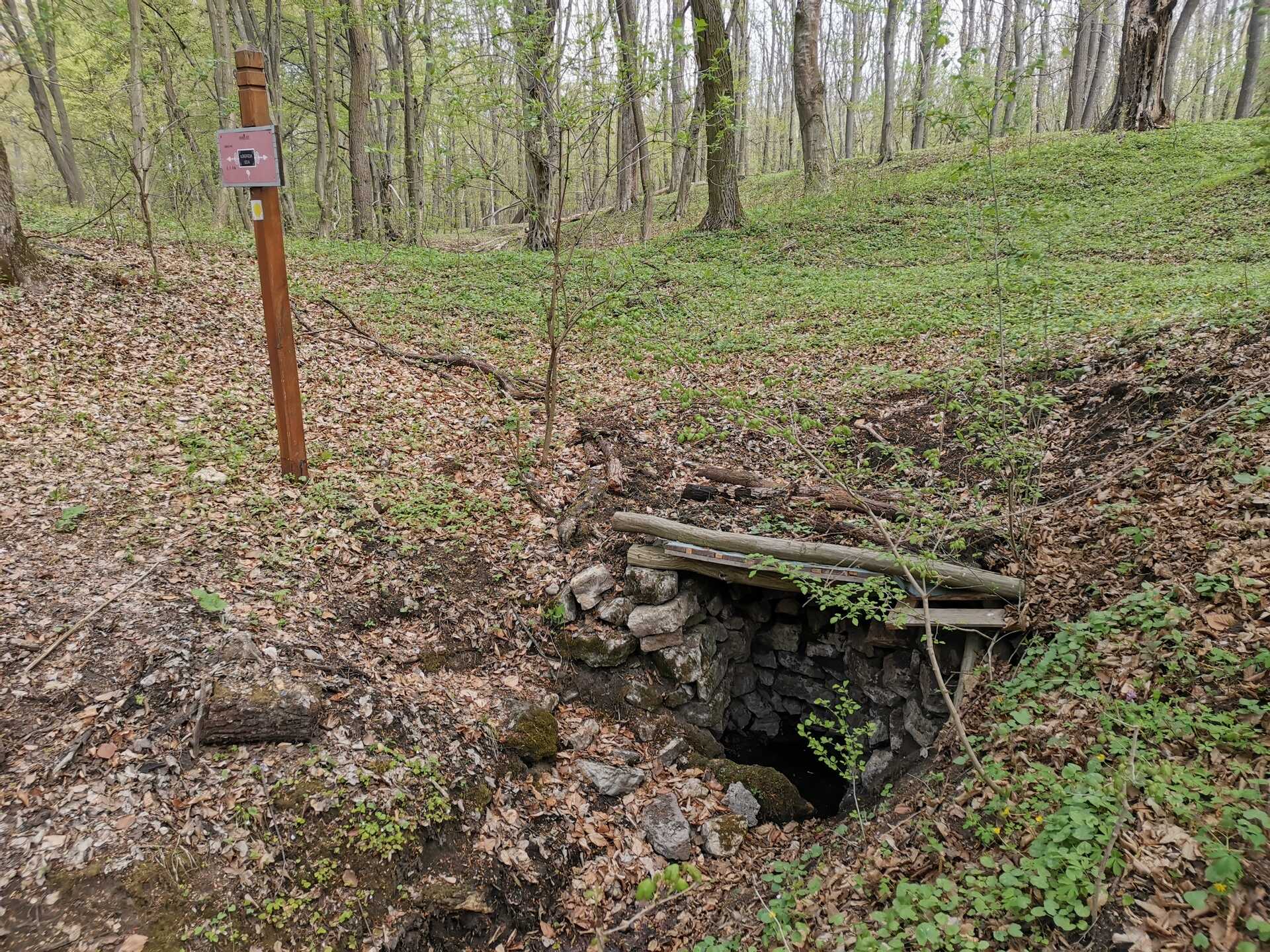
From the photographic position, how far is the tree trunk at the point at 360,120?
14703 mm

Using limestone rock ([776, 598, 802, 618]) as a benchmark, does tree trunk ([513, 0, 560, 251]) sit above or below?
above

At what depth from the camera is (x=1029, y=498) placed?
5.09m

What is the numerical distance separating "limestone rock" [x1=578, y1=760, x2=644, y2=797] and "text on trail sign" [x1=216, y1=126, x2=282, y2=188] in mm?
4613

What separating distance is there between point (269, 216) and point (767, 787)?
5.58 m

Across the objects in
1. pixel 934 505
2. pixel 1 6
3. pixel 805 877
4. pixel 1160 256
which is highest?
pixel 1 6

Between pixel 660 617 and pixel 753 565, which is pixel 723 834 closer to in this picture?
pixel 660 617

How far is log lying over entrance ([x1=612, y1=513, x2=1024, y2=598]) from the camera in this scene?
176 inches

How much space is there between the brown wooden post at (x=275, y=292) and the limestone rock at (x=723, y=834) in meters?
4.25

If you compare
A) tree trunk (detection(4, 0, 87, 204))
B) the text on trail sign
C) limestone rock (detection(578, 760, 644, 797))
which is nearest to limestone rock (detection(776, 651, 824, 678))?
limestone rock (detection(578, 760, 644, 797))

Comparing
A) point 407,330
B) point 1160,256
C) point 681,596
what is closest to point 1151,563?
point 681,596

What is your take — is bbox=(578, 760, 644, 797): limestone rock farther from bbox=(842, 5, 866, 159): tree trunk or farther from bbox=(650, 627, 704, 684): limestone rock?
bbox=(842, 5, 866, 159): tree trunk

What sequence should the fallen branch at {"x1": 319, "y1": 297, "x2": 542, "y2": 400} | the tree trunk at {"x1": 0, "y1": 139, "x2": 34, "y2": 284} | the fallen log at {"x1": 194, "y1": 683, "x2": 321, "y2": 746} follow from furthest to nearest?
the fallen branch at {"x1": 319, "y1": 297, "x2": 542, "y2": 400} < the tree trunk at {"x1": 0, "y1": 139, "x2": 34, "y2": 284} < the fallen log at {"x1": 194, "y1": 683, "x2": 321, "y2": 746}

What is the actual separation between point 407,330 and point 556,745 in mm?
7020

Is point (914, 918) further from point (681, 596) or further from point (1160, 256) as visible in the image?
point (1160, 256)
